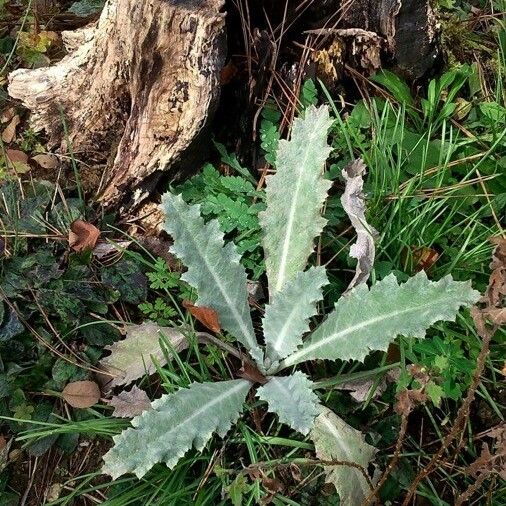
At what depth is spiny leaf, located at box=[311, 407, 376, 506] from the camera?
1.71 m

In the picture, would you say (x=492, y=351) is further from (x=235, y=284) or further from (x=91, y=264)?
(x=91, y=264)

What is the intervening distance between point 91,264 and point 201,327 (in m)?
0.41

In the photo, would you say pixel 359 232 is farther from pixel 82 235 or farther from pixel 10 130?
pixel 10 130

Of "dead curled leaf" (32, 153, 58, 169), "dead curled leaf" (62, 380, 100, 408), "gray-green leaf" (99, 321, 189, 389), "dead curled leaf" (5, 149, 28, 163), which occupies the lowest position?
"dead curled leaf" (62, 380, 100, 408)

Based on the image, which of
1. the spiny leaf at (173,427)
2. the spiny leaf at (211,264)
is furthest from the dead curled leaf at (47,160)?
the spiny leaf at (173,427)

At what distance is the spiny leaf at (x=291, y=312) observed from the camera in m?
1.83

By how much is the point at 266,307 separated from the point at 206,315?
18 centimetres

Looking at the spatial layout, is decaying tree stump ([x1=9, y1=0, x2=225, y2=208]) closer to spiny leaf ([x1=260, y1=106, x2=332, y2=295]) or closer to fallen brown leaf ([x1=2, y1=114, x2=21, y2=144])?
fallen brown leaf ([x1=2, y1=114, x2=21, y2=144])

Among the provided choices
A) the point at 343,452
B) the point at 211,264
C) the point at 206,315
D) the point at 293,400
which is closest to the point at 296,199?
the point at 211,264

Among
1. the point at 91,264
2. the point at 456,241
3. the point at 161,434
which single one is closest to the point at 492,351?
the point at 456,241

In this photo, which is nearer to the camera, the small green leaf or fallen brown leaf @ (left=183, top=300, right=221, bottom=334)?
the small green leaf

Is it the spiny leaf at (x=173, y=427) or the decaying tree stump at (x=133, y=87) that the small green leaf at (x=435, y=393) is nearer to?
the spiny leaf at (x=173, y=427)

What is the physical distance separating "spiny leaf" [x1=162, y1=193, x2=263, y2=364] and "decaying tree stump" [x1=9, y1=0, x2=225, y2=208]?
25 cm

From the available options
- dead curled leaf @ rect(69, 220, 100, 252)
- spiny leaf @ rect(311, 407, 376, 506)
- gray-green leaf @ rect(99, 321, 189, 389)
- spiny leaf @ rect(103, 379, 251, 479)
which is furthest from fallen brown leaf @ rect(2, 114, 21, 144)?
spiny leaf @ rect(311, 407, 376, 506)
